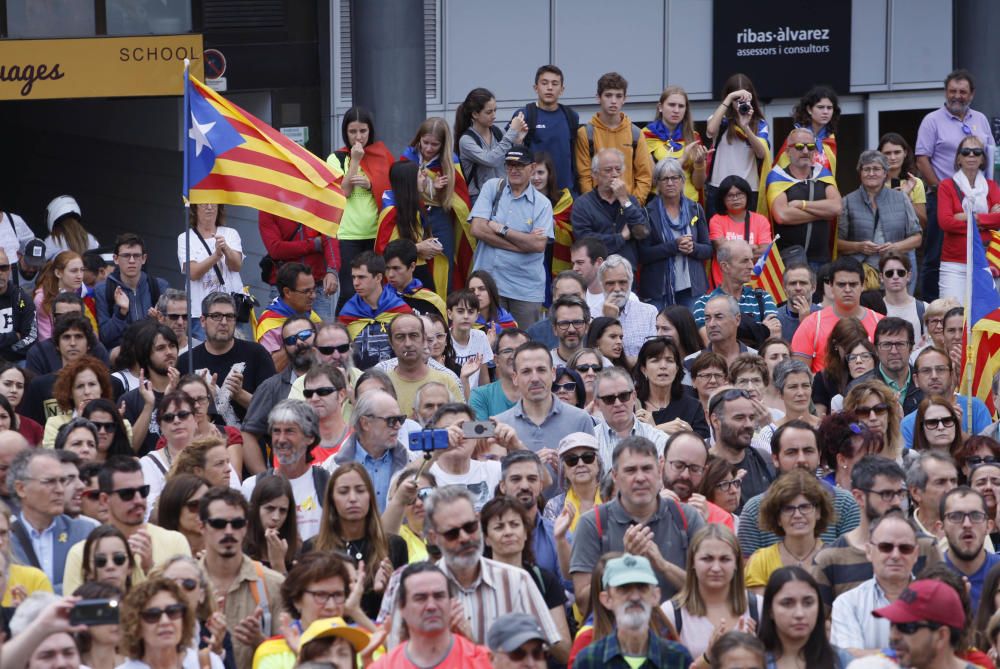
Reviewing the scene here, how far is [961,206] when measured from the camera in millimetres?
16781

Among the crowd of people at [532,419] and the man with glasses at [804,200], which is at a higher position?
the man with glasses at [804,200]

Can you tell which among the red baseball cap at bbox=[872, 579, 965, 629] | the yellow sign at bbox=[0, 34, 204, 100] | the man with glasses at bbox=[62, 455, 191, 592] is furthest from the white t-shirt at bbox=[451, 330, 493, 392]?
the red baseball cap at bbox=[872, 579, 965, 629]

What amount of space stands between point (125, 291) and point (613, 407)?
5.19 m

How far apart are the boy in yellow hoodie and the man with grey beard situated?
26.4 feet

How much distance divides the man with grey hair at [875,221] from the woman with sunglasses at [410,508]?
23.7 ft

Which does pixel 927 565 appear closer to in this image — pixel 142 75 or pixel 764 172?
pixel 764 172

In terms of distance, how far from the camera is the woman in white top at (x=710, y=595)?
29.9 feet

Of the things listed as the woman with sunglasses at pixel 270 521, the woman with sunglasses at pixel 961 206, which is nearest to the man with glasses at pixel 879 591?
the woman with sunglasses at pixel 270 521

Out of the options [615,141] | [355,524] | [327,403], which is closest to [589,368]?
[327,403]

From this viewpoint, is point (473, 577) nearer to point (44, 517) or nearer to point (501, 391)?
point (44, 517)

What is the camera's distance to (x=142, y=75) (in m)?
19.0

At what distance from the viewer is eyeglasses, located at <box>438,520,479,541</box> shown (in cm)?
923

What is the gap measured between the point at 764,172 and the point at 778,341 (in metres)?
4.06

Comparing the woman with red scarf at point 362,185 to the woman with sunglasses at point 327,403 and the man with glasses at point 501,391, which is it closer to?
the man with glasses at point 501,391
